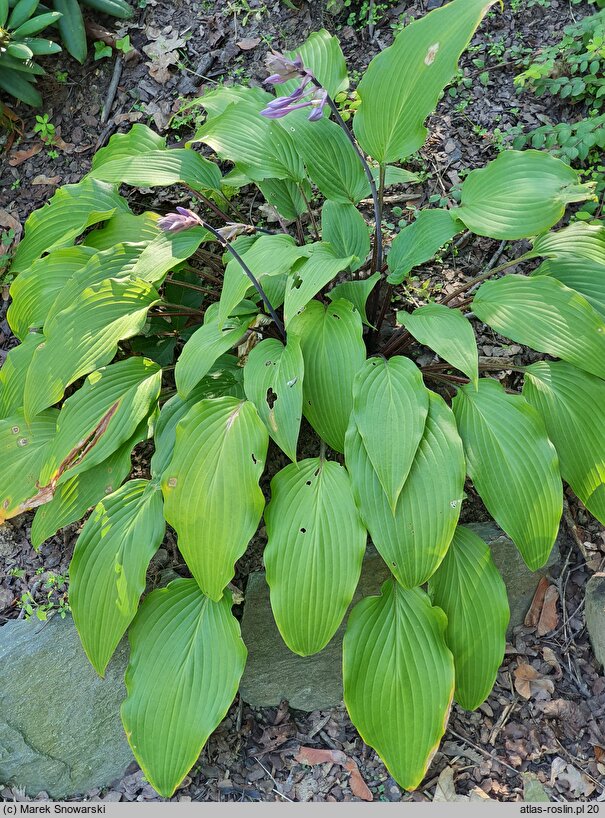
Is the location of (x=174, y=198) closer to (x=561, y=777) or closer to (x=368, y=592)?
(x=368, y=592)

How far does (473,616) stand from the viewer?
219cm

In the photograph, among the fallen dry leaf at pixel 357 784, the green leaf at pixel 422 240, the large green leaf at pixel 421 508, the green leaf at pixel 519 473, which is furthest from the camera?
the fallen dry leaf at pixel 357 784

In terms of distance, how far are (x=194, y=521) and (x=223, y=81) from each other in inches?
99.4

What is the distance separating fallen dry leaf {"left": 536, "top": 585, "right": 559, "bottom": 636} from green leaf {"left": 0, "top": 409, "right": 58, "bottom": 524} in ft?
6.82

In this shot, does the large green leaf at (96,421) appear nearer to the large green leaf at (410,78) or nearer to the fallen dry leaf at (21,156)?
the large green leaf at (410,78)

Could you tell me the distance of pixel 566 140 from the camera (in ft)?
9.45

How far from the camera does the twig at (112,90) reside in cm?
349

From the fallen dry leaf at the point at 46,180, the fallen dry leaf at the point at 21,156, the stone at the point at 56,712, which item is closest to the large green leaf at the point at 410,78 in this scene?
the fallen dry leaf at the point at 46,180

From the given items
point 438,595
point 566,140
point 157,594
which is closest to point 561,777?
point 438,595

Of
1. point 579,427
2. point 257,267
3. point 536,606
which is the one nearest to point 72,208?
point 257,267

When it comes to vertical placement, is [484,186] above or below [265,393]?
above

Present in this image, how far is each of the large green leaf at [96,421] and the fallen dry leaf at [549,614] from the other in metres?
1.78

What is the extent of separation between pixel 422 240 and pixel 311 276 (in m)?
0.55

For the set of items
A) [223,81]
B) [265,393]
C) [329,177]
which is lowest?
[265,393]
